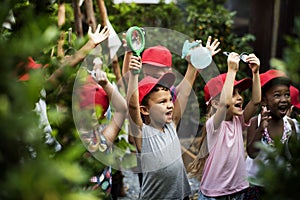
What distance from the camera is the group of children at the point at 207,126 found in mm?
2855

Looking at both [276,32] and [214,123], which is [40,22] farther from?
[276,32]

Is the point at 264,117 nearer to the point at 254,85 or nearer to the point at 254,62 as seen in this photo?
the point at 254,85

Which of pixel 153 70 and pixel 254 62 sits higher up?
pixel 254 62

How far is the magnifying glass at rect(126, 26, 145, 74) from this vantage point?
298cm

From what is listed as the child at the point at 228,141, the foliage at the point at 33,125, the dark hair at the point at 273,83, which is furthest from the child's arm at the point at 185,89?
the foliage at the point at 33,125

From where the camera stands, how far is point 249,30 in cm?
721

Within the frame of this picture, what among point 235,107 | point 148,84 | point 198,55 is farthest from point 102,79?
point 235,107

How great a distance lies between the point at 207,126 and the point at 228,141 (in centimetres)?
17

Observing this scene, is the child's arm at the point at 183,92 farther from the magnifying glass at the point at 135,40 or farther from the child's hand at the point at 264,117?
the child's hand at the point at 264,117

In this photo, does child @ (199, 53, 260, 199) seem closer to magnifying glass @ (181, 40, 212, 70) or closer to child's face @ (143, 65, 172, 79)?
magnifying glass @ (181, 40, 212, 70)

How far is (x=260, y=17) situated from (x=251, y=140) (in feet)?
14.1

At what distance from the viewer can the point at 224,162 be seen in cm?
304

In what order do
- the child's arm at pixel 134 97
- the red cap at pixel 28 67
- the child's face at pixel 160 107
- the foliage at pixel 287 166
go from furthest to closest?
the child's face at pixel 160 107 < the child's arm at pixel 134 97 < the foliage at pixel 287 166 < the red cap at pixel 28 67

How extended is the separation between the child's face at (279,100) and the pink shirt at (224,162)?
257 mm
